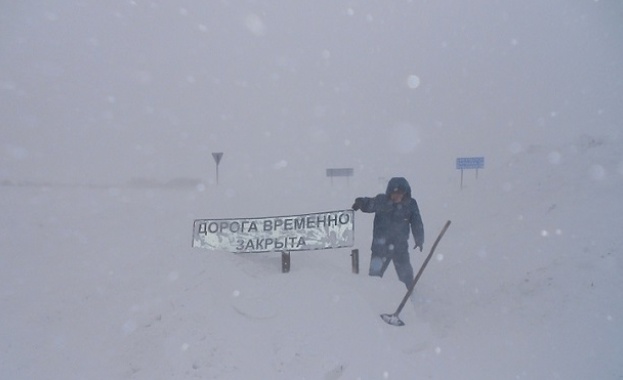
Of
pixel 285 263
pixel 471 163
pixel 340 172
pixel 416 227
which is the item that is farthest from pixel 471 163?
pixel 285 263

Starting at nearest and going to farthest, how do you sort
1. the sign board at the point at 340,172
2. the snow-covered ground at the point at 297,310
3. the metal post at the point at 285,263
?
1. the snow-covered ground at the point at 297,310
2. the metal post at the point at 285,263
3. the sign board at the point at 340,172

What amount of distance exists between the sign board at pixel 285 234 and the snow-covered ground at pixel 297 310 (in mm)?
311

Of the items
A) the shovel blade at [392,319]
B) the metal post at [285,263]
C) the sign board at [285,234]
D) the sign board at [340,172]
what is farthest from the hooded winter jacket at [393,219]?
the sign board at [340,172]

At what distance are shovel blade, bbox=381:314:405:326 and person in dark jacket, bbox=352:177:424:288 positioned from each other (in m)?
1.44

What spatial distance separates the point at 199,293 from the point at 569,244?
230 inches

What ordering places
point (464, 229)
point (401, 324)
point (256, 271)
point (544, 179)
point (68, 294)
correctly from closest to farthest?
point (68, 294) < point (401, 324) < point (256, 271) < point (464, 229) < point (544, 179)

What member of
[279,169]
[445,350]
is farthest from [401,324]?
[279,169]

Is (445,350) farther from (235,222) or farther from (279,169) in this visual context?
(279,169)

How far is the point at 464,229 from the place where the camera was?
1144cm

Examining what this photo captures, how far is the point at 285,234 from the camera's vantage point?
7.40 meters

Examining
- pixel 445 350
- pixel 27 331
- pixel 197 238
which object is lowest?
pixel 445 350

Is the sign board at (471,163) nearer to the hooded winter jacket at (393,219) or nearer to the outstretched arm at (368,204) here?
the hooded winter jacket at (393,219)

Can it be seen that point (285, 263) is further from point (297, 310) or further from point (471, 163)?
point (471, 163)

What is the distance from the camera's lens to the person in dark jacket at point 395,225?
24.0 ft
